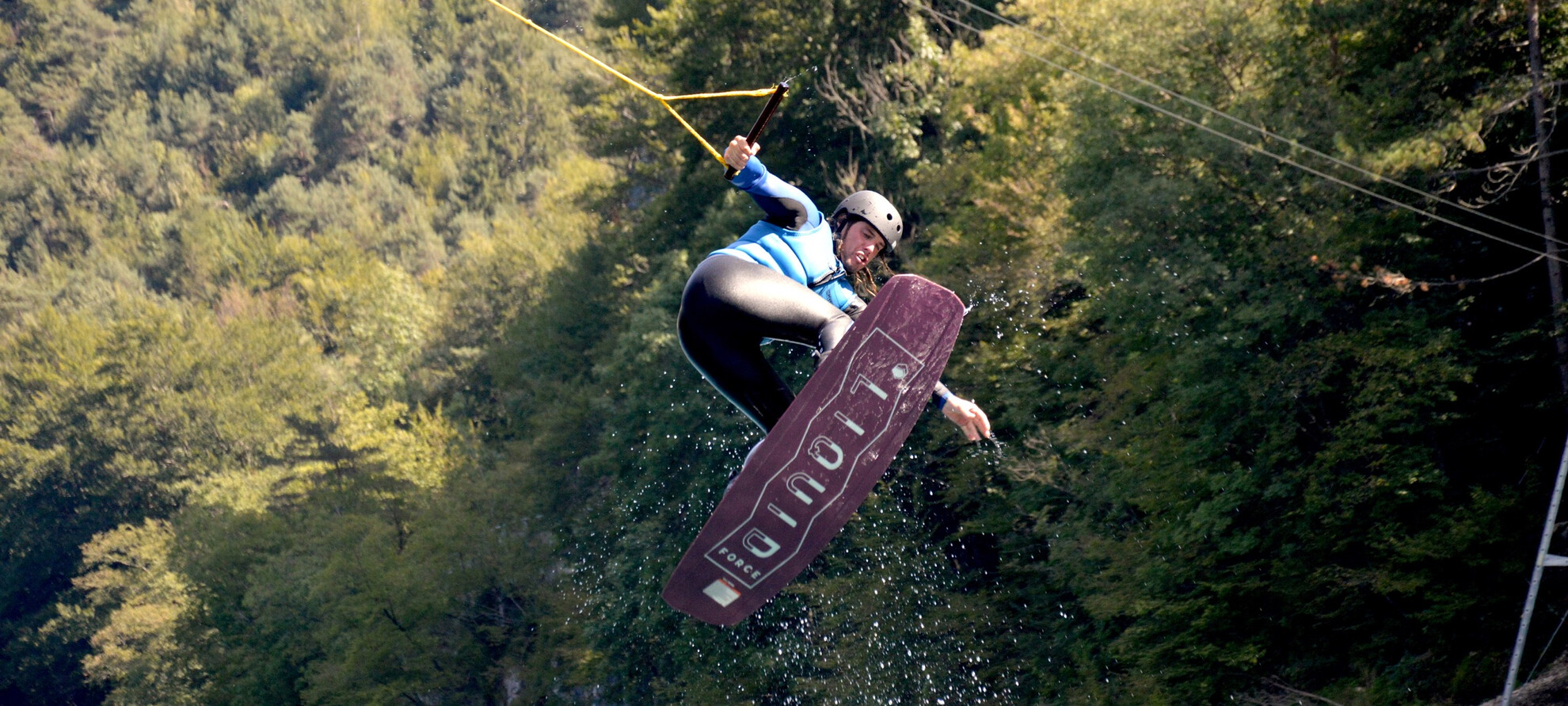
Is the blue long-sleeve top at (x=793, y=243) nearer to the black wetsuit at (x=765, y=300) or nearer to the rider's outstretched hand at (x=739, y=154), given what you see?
the black wetsuit at (x=765, y=300)

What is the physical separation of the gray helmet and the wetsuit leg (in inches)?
20.2

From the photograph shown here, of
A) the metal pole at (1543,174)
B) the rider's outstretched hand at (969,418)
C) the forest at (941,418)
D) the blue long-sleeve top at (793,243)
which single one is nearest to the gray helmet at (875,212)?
the blue long-sleeve top at (793,243)

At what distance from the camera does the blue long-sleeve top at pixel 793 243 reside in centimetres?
637

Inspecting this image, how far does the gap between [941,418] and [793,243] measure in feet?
40.2

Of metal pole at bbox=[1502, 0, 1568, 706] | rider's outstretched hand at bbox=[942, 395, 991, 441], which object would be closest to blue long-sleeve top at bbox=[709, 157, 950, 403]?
rider's outstretched hand at bbox=[942, 395, 991, 441]

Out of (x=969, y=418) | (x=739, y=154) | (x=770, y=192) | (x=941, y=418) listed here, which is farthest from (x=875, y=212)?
(x=941, y=418)

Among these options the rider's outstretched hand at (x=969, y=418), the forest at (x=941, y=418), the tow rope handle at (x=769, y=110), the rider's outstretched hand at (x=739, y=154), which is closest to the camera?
the rider's outstretched hand at (x=969, y=418)

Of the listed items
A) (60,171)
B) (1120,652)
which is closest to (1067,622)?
(1120,652)

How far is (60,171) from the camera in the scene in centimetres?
7381

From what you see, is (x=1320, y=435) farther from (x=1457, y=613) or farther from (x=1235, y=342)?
(x=1457, y=613)

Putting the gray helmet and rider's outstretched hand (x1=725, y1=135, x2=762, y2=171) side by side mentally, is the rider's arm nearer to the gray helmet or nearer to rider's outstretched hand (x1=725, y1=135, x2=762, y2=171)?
rider's outstretched hand (x1=725, y1=135, x2=762, y2=171)

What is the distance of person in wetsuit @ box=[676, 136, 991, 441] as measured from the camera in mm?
6176

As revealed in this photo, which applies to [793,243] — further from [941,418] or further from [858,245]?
[941,418]

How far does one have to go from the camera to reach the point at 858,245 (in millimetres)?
6676
